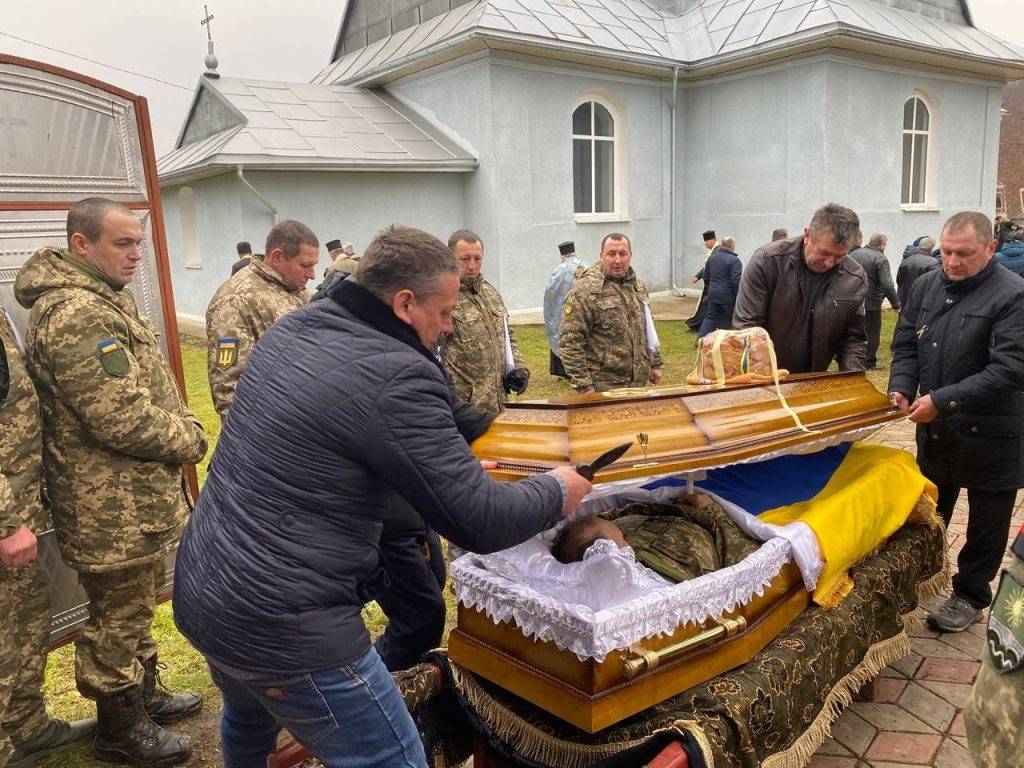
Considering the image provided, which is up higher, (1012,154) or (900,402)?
(1012,154)

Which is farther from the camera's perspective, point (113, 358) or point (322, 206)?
point (322, 206)

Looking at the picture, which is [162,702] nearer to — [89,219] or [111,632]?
[111,632]

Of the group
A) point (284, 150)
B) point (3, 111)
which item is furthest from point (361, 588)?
point (284, 150)

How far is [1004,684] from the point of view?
4.93 ft

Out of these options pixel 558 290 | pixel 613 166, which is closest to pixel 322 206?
pixel 613 166

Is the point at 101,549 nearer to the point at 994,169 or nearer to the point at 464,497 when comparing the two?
the point at 464,497

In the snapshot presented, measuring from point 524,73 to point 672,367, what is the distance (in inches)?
252

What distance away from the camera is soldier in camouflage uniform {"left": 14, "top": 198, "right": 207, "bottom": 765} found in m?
2.40

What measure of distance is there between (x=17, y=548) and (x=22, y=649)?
1.75 feet

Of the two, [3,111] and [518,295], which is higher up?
[3,111]

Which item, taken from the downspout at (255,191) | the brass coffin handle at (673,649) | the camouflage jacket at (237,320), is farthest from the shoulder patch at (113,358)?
the downspout at (255,191)

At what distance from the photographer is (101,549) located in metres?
2.54

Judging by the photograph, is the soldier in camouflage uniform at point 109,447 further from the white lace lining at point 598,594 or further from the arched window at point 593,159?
the arched window at point 593,159

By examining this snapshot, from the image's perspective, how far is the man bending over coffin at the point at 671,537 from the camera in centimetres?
255
